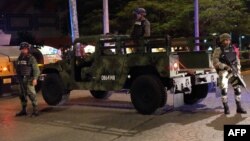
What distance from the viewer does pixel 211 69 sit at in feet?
38.2

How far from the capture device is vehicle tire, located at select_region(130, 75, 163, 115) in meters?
10.9

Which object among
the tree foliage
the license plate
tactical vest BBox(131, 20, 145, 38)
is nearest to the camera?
tactical vest BBox(131, 20, 145, 38)

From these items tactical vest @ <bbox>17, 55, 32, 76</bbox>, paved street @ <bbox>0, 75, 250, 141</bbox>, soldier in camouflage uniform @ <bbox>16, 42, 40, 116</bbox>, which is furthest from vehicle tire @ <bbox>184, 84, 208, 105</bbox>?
tactical vest @ <bbox>17, 55, 32, 76</bbox>

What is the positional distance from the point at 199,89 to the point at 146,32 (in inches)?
80.7

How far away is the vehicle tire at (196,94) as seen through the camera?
1227 cm

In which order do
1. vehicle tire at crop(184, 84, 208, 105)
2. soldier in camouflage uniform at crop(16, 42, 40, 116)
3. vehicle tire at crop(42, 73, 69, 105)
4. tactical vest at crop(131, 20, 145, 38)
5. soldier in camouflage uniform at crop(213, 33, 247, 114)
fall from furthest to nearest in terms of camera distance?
vehicle tire at crop(42, 73, 69, 105) → vehicle tire at crop(184, 84, 208, 105) → soldier in camouflage uniform at crop(16, 42, 40, 116) → tactical vest at crop(131, 20, 145, 38) → soldier in camouflage uniform at crop(213, 33, 247, 114)

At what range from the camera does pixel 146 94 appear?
1109 centimetres

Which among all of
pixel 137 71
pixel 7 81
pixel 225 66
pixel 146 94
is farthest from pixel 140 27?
pixel 7 81

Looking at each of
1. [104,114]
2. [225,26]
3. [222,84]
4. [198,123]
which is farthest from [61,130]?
[225,26]

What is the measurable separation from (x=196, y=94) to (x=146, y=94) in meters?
1.79

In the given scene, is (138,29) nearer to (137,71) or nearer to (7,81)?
(137,71)

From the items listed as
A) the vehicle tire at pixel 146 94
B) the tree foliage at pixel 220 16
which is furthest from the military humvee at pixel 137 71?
the tree foliage at pixel 220 16

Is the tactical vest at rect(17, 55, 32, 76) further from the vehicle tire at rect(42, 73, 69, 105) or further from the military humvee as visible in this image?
the vehicle tire at rect(42, 73, 69, 105)

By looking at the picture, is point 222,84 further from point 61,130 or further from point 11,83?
point 11,83
